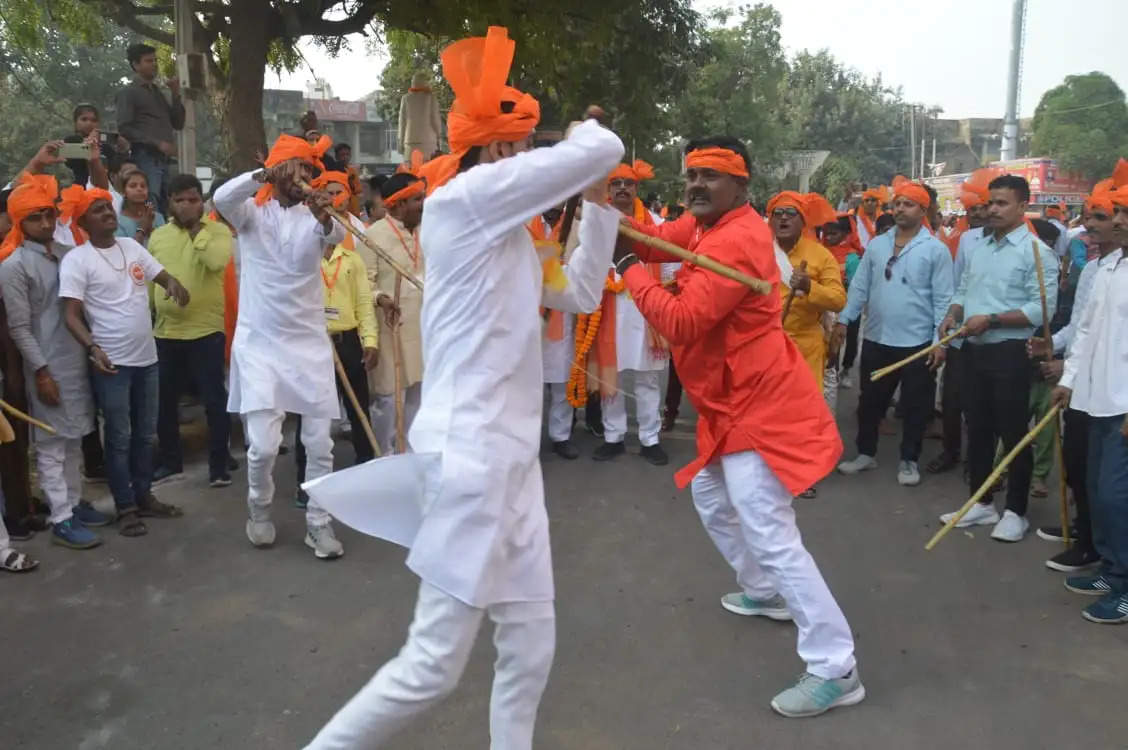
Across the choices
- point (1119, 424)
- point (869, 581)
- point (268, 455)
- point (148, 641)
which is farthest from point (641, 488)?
point (148, 641)

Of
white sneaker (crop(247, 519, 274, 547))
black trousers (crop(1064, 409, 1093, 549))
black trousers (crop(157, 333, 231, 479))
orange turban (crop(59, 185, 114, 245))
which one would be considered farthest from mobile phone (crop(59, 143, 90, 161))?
black trousers (crop(1064, 409, 1093, 549))

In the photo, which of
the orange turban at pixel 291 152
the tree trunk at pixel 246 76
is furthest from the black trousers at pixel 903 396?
the tree trunk at pixel 246 76

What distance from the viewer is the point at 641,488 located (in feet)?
22.0

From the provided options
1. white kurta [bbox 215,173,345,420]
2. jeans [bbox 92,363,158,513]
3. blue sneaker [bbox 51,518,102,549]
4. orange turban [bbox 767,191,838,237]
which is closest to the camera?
white kurta [bbox 215,173,345,420]

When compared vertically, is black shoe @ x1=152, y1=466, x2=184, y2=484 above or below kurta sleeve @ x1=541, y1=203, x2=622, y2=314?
below

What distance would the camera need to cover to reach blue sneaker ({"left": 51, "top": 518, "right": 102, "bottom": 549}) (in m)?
5.38

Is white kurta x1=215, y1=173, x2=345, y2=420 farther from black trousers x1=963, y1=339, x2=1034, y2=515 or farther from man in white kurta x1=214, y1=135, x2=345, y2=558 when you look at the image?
black trousers x1=963, y1=339, x2=1034, y2=515

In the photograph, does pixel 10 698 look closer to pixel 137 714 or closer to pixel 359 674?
pixel 137 714

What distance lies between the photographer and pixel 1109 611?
457 centimetres

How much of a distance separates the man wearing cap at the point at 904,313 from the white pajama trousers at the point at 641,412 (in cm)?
141

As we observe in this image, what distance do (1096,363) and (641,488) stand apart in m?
2.96

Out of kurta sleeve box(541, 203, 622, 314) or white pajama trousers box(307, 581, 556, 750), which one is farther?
kurta sleeve box(541, 203, 622, 314)

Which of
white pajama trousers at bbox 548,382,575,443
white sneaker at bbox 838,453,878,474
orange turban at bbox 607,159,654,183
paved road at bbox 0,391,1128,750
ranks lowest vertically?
paved road at bbox 0,391,1128,750

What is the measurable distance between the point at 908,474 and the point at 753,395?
11.8 ft
